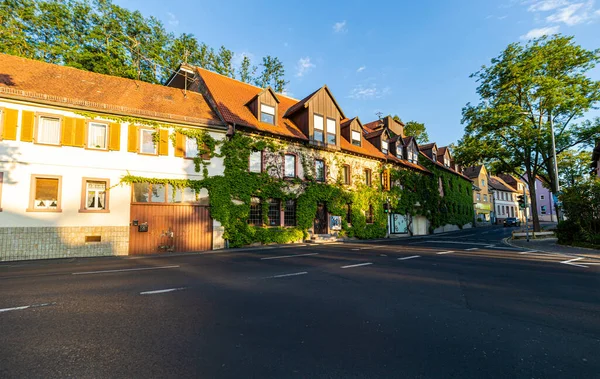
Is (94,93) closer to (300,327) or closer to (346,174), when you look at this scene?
(346,174)

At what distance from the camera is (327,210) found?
2236 centimetres

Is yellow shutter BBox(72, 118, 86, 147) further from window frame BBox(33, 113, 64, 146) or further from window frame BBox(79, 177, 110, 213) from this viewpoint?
window frame BBox(79, 177, 110, 213)

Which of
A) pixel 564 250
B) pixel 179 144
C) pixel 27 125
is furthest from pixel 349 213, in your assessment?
pixel 27 125

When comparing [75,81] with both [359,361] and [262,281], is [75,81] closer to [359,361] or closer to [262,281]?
[262,281]

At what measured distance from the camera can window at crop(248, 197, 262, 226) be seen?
61.6ft

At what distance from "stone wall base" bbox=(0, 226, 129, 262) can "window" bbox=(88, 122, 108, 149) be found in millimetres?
4088

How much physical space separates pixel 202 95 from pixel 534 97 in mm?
25860

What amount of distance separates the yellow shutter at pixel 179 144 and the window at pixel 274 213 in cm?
625

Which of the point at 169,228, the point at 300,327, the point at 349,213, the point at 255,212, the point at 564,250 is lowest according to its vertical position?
the point at 564,250

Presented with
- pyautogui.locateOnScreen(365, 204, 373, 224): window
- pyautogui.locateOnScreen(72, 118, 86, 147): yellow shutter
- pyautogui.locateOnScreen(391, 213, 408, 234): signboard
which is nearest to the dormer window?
pyautogui.locateOnScreen(365, 204, 373, 224): window

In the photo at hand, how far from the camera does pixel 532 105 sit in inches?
970

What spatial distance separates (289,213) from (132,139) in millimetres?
10367

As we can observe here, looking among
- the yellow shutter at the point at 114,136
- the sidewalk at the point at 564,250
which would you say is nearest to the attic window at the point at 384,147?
the sidewalk at the point at 564,250

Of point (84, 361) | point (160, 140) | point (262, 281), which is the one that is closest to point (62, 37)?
point (160, 140)
